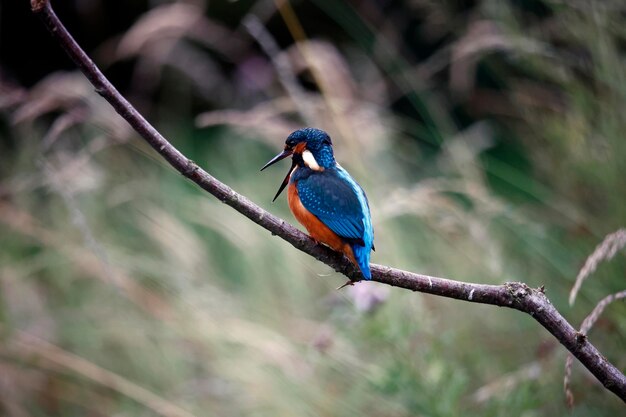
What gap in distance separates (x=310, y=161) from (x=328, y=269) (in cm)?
138

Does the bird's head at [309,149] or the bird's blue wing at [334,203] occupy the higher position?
the bird's head at [309,149]

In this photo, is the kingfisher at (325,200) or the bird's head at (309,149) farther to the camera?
the bird's head at (309,149)

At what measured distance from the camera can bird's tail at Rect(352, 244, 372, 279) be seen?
4.63ft

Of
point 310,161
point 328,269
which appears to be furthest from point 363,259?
point 328,269

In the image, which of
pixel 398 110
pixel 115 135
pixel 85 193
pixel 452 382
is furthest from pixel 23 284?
pixel 398 110

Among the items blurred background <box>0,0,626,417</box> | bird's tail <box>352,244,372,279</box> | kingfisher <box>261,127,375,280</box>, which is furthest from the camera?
blurred background <box>0,0,626,417</box>

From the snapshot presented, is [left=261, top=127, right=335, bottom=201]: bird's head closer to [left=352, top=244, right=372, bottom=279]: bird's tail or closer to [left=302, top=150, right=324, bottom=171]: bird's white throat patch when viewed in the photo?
[left=302, top=150, right=324, bottom=171]: bird's white throat patch

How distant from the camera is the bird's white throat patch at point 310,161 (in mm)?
1785

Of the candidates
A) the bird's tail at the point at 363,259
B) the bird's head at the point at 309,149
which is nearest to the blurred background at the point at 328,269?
the bird's head at the point at 309,149

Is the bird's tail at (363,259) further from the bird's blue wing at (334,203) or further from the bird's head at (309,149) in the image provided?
the bird's head at (309,149)

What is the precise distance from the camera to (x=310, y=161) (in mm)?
1792

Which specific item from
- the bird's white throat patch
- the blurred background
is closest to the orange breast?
the bird's white throat patch

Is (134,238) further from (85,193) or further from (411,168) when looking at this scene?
(411,168)

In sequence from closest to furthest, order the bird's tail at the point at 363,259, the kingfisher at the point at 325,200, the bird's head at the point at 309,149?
the bird's tail at the point at 363,259, the kingfisher at the point at 325,200, the bird's head at the point at 309,149
